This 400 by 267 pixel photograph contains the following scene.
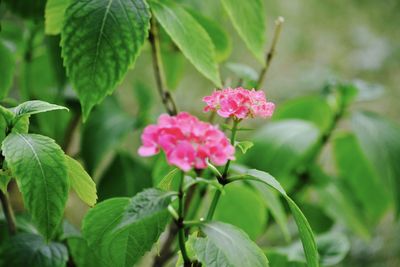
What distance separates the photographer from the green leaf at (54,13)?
46 centimetres

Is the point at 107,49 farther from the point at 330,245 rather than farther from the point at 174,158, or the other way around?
the point at 330,245

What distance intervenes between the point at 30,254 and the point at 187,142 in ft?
0.67

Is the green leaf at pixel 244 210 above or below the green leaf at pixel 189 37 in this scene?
below

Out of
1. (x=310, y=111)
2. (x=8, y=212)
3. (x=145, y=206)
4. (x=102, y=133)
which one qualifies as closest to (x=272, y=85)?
(x=310, y=111)

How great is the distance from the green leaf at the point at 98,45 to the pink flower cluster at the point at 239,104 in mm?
63

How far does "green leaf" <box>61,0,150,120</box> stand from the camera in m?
0.39

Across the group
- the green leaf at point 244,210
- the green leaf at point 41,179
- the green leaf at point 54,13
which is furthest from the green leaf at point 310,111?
the green leaf at point 41,179

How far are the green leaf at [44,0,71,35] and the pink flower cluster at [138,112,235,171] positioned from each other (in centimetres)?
18

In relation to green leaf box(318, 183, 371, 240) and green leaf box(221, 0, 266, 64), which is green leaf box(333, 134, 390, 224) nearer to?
green leaf box(318, 183, 371, 240)

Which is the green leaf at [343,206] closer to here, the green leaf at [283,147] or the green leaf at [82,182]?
the green leaf at [283,147]

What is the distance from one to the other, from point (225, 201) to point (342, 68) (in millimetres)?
1659

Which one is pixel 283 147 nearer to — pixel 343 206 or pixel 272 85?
pixel 343 206

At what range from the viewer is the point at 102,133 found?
70 cm

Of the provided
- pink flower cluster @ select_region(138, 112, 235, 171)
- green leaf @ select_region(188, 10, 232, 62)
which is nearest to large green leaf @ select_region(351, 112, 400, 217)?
green leaf @ select_region(188, 10, 232, 62)
